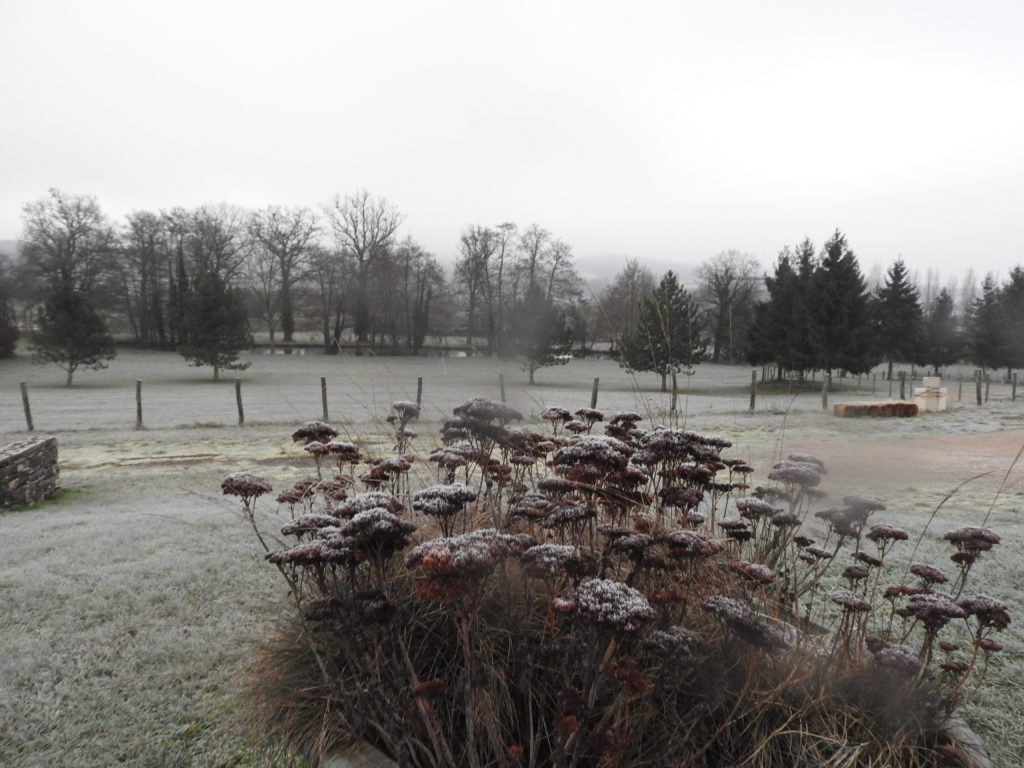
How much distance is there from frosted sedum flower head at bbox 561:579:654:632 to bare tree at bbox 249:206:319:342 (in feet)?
144

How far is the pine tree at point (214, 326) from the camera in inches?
1252

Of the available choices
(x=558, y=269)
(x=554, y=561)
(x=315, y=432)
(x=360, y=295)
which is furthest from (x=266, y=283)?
(x=554, y=561)

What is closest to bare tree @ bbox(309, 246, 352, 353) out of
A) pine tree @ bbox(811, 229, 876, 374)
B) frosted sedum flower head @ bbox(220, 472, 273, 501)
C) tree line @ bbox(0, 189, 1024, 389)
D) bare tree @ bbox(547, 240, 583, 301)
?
tree line @ bbox(0, 189, 1024, 389)

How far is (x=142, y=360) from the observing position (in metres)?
38.8

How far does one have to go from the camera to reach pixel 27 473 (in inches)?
246

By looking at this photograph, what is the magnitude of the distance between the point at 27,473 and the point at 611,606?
755 cm

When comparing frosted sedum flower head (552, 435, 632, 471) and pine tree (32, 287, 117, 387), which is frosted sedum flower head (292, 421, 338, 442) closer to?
frosted sedum flower head (552, 435, 632, 471)

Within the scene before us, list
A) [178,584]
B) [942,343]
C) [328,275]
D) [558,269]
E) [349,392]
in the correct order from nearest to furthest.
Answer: [178,584]
[558,269]
[349,392]
[328,275]
[942,343]

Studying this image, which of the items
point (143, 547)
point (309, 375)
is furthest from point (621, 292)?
point (309, 375)

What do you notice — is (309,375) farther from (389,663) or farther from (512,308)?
(389,663)

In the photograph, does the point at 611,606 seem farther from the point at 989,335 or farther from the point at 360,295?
the point at 989,335

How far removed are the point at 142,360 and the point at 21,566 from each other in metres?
41.4

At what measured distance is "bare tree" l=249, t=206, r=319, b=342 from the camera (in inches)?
1652

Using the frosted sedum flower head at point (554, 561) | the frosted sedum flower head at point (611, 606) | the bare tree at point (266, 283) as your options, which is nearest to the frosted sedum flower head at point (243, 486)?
the frosted sedum flower head at point (554, 561)
